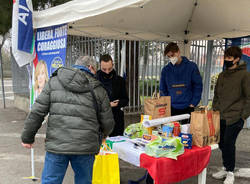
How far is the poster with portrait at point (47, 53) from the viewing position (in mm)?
3020

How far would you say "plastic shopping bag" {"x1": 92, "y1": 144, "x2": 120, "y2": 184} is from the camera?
218cm

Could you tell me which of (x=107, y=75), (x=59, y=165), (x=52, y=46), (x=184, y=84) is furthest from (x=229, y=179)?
(x=52, y=46)

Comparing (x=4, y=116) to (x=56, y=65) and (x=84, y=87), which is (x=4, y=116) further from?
(x=84, y=87)

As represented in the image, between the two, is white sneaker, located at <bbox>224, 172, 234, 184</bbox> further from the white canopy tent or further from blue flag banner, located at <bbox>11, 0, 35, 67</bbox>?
blue flag banner, located at <bbox>11, 0, 35, 67</bbox>

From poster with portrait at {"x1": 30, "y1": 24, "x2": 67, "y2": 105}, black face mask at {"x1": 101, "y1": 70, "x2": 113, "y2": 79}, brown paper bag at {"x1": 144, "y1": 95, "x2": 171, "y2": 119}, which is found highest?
poster with portrait at {"x1": 30, "y1": 24, "x2": 67, "y2": 105}

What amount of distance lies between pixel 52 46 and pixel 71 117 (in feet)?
5.31

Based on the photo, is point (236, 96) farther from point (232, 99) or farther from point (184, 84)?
point (184, 84)

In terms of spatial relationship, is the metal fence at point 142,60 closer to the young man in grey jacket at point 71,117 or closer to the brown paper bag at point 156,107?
the brown paper bag at point 156,107

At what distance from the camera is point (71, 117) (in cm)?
184

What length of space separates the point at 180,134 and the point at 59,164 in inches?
45.5

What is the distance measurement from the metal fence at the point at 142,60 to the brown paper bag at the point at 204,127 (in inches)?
191

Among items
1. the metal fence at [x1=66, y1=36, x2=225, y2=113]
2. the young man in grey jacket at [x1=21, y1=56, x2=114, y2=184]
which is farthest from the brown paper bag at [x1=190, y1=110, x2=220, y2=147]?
the metal fence at [x1=66, y1=36, x2=225, y2=113]

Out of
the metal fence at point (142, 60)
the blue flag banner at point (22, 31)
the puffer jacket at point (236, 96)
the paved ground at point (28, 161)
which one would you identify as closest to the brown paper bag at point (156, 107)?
the puffer jacket at point (236, 96)

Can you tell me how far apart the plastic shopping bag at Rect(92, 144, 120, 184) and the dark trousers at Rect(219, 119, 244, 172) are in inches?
59.9
